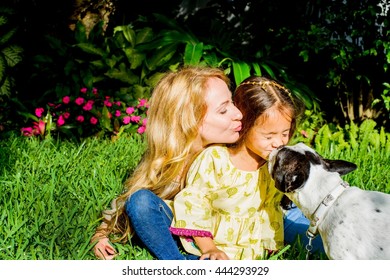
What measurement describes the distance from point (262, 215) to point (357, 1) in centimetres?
360

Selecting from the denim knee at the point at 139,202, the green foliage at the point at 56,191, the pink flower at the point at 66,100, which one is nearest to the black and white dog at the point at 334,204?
the denim knee at the point at 139,202

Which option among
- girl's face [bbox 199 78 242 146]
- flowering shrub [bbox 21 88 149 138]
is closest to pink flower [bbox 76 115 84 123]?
flowering shrub [bbox 21 88 149 138]

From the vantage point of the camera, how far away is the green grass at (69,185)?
301cm

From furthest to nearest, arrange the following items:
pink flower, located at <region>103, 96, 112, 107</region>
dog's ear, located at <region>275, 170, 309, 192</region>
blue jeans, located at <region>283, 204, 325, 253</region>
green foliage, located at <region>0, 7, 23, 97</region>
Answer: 1. green foliage, located at <region>0, 7, 23, 97</region>
2. pink flower, located at <region>103, 96, 112, 107</region>
3. blue jeans, located at <region>283, 204, 325, 253</region>
4. dog's ear, located at <region>275, 170, 309, 192</region>

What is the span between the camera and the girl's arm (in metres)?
2.87

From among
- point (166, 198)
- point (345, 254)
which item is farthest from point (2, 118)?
point (345, 254)

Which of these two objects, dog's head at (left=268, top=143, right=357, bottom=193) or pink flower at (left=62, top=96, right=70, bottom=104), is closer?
dog's head at (left=268, top=143, right=357, bottom=193)

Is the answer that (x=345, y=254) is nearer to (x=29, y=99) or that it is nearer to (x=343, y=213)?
(x=343, y=213)

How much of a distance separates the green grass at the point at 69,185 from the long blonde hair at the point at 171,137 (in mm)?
272

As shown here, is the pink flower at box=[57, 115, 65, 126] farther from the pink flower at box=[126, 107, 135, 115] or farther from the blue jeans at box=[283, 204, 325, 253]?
the blue jeans at box=[283, 204, 325, 253]

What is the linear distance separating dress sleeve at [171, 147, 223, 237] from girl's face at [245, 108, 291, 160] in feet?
0.77

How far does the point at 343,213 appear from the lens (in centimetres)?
254

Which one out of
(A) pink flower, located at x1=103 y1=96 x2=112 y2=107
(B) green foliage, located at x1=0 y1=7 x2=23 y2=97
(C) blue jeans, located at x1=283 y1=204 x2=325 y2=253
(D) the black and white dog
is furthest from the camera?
(B) green foliage, located at x1=0 y1=7 x2=23 y2=97

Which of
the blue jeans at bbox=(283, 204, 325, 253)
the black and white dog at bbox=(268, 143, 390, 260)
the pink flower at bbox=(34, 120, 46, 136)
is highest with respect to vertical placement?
the black and white dog at bbox=(268, 143, 390, 260)
